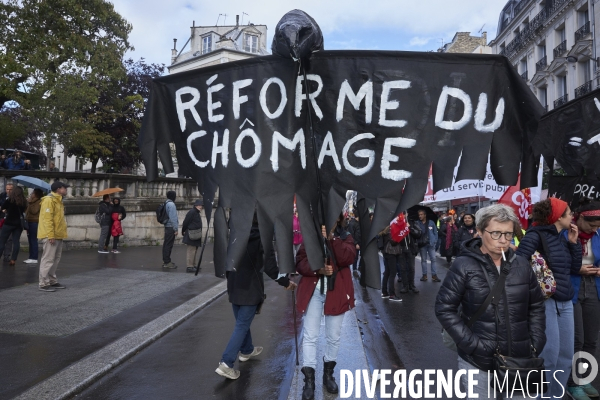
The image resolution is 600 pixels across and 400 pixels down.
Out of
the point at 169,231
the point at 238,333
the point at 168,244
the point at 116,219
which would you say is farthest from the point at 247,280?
the point at 116,219

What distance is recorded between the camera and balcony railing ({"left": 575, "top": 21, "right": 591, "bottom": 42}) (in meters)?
28.6

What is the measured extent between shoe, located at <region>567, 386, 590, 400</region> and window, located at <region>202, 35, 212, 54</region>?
188ft

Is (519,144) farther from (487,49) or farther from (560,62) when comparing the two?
(487,49)

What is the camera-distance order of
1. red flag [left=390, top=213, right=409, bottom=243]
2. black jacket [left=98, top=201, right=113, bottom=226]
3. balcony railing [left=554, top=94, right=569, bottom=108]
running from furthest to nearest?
balcony railing [left=554, top=94, right=569, bottom=108] → black jacket [left=98, top=201, right=113, bottom=226] → red flag [left=390, top=213, right=409, bottom=243]

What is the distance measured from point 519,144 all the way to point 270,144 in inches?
55.8

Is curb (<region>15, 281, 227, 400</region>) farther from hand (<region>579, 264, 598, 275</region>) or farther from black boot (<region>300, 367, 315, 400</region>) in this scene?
hand (<region>579, 264, 598, 275</region>)

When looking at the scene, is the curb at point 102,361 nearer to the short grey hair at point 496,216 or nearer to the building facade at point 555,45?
the short grey hair at point 496,216

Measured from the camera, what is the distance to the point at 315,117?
3.05 meters

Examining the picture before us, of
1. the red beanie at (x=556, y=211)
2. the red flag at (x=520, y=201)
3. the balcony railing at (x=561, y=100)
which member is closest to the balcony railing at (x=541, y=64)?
the balcony railing at (x=561, y=100)

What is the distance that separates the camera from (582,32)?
29.2m

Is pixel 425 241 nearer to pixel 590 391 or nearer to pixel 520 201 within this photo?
pixel 520 201

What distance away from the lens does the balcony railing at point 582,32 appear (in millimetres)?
28630

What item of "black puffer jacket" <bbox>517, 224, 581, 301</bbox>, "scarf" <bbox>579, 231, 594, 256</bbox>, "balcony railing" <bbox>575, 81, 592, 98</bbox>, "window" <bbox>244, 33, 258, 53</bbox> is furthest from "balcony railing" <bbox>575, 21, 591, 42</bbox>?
"window" <bbox>244, 33, 258, 53</bbox>

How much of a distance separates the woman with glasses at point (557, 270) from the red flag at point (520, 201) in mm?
3403
